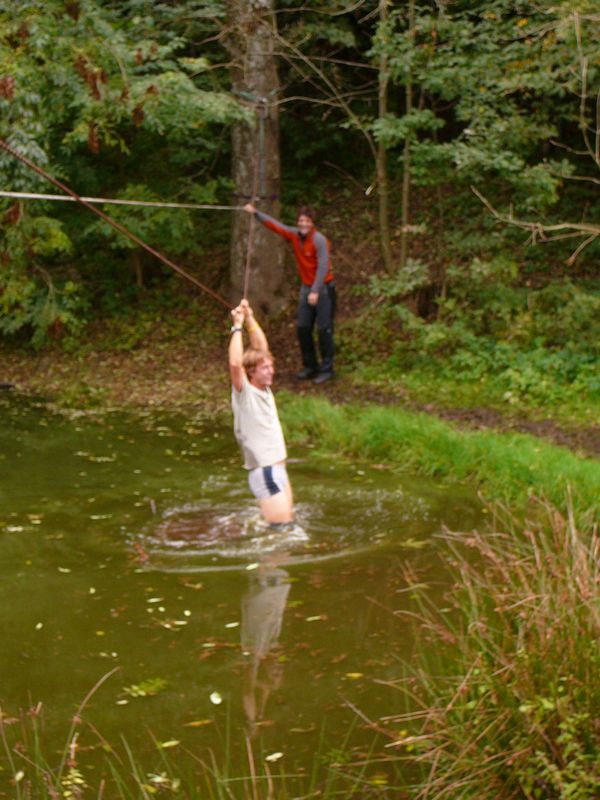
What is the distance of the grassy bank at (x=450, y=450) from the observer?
866cm

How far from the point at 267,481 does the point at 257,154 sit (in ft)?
27.4

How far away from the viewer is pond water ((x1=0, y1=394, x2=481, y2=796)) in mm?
5230

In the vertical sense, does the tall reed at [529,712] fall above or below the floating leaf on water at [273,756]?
above

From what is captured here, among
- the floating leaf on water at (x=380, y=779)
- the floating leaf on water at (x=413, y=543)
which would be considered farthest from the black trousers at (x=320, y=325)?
the floating leaf on water at (x=380, y=779)

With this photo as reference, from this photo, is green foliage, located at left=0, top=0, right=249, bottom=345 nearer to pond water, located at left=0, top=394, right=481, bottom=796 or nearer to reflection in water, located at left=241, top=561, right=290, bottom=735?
pond water, located at left=0, top=394, right=481, bottom=796

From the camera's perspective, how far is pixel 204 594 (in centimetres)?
696

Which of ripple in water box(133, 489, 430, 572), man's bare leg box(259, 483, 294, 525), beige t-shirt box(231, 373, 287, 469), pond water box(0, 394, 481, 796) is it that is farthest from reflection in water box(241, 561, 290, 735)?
beige t-shirt box(231, 373, 287, 469)

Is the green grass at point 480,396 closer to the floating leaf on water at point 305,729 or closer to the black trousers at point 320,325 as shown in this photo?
the black trousers at point 320,325

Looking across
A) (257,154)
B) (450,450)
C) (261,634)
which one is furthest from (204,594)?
(257,154)

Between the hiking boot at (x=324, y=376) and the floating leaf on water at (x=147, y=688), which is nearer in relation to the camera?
the floating leaf on water at (x=147, y=688)

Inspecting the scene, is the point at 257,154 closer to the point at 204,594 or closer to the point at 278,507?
the point at 278,507

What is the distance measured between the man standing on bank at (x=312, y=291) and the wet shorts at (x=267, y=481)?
4.96 metres

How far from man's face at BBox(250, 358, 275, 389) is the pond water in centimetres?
106

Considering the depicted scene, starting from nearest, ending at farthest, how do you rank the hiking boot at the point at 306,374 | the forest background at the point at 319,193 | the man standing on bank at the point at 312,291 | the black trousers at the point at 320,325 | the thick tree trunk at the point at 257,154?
the forest background at the point at 319,193
the man standing on bank at the point at 312,291
the black trousers at the point at 320,325
the hiking boot at the point at 306,374
the thick tree trunk at the point at 257,154
